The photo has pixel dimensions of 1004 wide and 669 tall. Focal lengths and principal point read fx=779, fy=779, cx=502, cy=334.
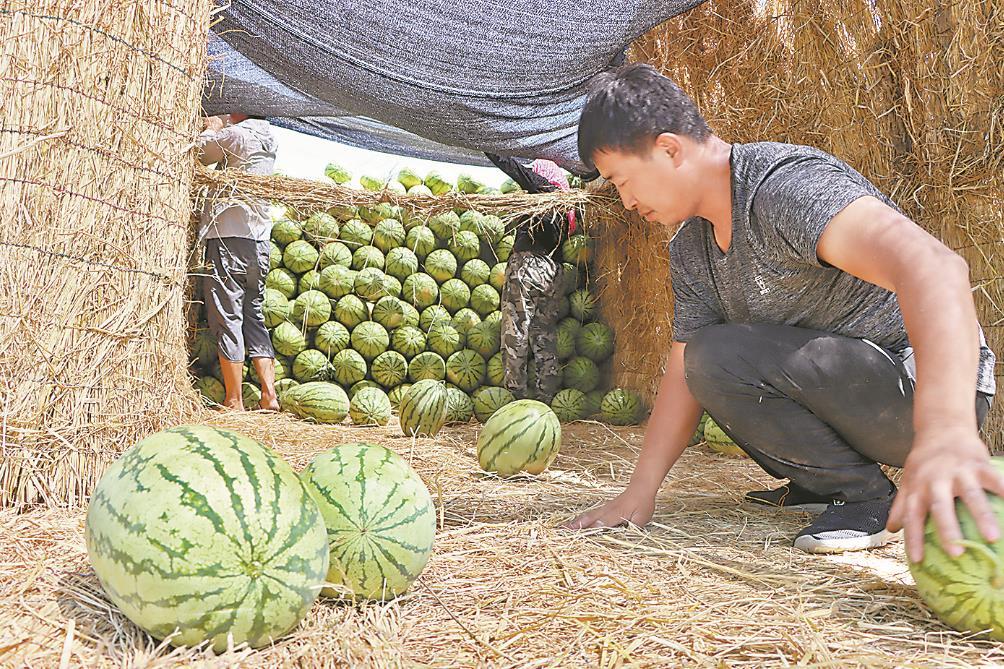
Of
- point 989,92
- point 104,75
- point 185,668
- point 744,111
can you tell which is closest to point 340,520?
point 185,668

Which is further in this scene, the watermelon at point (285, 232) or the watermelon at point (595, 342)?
the watermelon at point (285, 232)

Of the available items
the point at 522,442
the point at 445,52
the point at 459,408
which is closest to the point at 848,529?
the point at 522,442

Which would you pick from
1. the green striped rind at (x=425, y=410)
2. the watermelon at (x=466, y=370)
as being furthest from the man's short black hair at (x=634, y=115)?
the watermelon at (x=466, y=370)

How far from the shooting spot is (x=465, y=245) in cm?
686

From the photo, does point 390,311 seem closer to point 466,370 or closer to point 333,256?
point 333,256

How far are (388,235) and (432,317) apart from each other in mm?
853

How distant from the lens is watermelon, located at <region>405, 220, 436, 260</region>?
6840 mm

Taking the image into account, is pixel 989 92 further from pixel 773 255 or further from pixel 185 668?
pixel 185 668

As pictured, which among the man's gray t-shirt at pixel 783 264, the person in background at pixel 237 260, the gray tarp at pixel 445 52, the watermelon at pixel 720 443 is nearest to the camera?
the man's gray t-shirt at pixel 783 264

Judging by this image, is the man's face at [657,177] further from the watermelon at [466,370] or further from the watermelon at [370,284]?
the watermelon at [370,284]

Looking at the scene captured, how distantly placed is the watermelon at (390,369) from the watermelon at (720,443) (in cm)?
285

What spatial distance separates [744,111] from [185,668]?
391 centimetres

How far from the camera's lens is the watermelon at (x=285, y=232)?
22.3ft

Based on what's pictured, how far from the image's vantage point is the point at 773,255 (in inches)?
88.1
